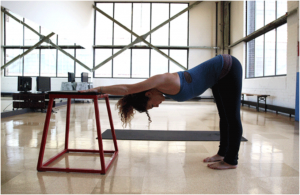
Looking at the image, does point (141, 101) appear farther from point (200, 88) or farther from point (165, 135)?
point (165, 135)

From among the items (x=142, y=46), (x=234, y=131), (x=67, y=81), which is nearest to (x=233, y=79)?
(x=234, y=131)

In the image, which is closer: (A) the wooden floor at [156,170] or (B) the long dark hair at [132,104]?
(A) the wooden floor at [156,170]

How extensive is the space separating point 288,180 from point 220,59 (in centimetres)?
117

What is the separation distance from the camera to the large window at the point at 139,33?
1225cm

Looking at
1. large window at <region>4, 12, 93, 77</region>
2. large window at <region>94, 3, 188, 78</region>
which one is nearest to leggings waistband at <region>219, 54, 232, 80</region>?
large window at <region>4, 12, 93, 77</region>

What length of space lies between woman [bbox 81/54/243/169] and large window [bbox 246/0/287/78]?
18.2 ft

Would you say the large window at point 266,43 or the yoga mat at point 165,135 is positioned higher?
the large window at point 266,43

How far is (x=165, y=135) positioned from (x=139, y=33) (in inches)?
386

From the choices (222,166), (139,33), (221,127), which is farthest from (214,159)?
(139,33)

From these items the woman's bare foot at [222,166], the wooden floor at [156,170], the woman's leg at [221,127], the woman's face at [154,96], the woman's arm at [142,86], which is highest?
the woman's arm at [142,86]

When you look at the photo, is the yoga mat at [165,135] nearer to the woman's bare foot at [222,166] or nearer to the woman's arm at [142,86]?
the woman's bare foot at [222,166]

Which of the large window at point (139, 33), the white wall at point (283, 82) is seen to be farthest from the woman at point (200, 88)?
the large window at point (139, 33)

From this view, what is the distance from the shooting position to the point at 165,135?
11.2 ft

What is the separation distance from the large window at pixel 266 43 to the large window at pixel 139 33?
156 inches
